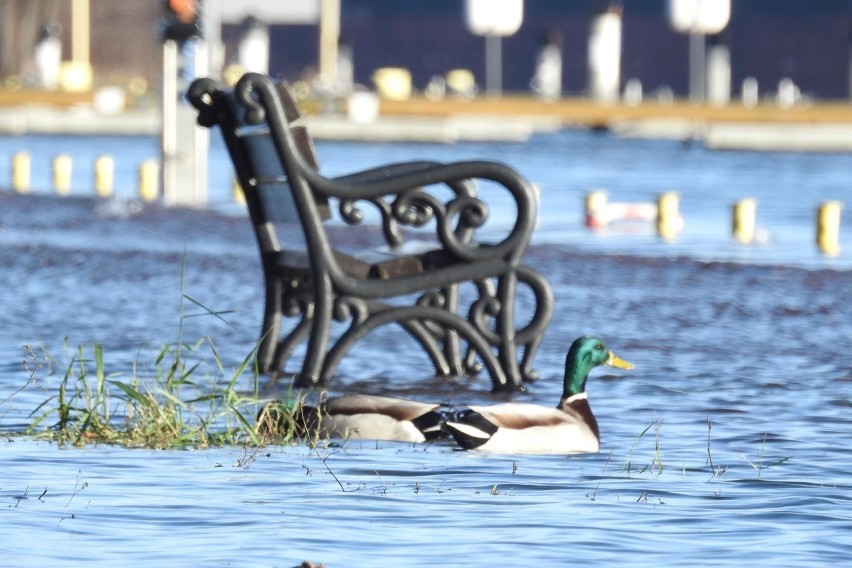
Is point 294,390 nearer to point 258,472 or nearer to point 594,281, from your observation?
point 258,472

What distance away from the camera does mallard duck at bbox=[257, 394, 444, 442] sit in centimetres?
836

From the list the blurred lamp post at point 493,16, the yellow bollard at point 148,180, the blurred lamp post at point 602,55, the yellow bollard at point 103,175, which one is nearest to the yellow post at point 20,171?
the yellow bollard at point 103,175

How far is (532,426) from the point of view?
27.3 ft

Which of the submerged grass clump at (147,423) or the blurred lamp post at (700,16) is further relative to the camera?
the blurred lamp post at (700,16)

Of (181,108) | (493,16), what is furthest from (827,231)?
(493,16)

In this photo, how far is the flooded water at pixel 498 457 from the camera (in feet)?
21.6

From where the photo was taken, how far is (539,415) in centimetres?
834

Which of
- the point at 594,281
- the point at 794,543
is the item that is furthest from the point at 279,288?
the point at 594,281

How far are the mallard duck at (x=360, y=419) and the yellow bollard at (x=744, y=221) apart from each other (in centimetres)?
1324

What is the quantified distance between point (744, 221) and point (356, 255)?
12.1 m

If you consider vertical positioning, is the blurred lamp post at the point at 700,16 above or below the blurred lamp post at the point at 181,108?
below

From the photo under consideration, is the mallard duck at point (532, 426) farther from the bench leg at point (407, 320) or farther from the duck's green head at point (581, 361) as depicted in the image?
the bench leg at point (407, 320)

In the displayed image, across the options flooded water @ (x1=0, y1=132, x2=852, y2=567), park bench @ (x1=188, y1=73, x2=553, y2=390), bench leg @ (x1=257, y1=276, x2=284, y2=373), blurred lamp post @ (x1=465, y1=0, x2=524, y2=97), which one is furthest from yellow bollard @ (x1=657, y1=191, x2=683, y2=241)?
blurred lamp post @ (x1=465, y1=0, x2=524, y2=97)

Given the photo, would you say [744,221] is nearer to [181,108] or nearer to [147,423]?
[181,108]
